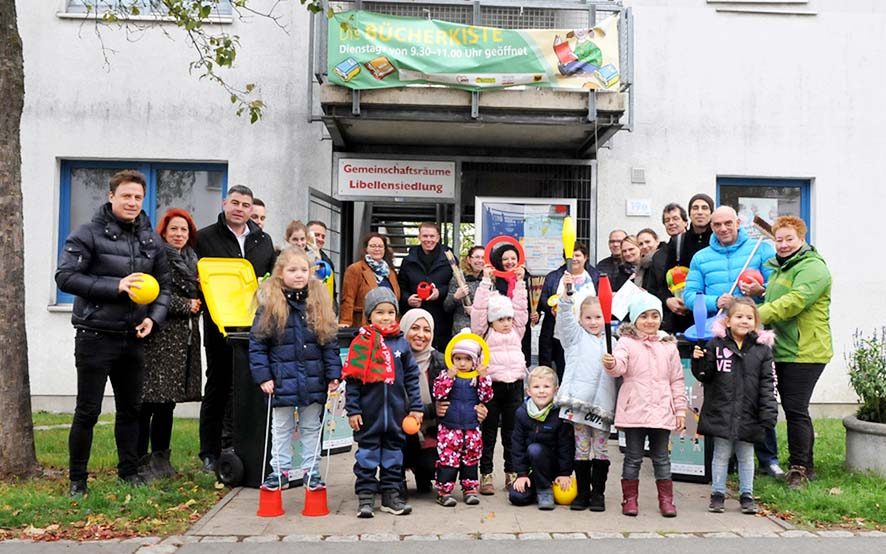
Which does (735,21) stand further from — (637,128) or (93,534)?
(93,534)

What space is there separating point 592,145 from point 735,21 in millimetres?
2532

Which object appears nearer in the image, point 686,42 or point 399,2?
point 399,2

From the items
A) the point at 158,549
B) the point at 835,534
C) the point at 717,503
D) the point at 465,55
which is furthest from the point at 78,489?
the point at 465,55

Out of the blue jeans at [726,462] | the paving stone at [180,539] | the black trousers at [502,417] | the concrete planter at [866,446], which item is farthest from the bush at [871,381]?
the paving stone at [180,539]

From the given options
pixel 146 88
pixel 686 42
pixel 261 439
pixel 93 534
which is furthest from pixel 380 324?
pixel 686 42

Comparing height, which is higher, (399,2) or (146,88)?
(399,2)

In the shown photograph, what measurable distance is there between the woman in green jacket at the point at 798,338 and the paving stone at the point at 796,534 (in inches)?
40.3

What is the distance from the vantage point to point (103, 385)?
5.65 m

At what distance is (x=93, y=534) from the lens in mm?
4914

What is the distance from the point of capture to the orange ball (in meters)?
5.47

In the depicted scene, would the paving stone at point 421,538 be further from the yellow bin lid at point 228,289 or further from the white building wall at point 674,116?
the white building wall at point 674,116

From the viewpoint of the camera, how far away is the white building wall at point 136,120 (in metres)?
10.2

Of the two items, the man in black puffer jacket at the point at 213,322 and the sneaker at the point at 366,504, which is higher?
the man in black puffer jacket at the point at 213,322

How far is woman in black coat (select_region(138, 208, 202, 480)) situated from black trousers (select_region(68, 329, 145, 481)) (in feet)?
0.68
